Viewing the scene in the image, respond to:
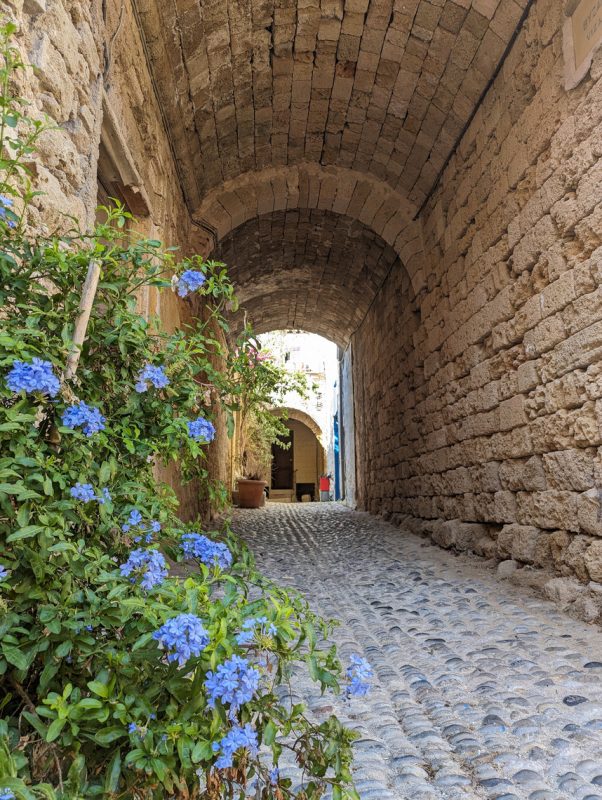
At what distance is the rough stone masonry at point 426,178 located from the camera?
289 centimetres

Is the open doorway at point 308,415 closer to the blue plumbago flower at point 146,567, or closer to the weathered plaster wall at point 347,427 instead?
the weathered plaster wall at point 347,427

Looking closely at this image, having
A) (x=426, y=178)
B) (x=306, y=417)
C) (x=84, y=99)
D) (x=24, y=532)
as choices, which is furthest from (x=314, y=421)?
(x=24, y=532)

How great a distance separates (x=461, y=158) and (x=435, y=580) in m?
3.37

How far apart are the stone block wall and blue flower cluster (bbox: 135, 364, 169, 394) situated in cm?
220

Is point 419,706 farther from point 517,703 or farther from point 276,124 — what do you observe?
point 276,124

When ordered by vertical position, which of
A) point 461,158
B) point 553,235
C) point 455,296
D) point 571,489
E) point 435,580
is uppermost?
point 461,158

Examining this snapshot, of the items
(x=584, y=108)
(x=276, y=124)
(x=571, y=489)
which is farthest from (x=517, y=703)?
Answer: (x=276, y=124)

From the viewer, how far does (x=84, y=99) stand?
2.59 meters

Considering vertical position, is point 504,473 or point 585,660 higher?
point 504,473

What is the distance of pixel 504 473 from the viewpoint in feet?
13.2

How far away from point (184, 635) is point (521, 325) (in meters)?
3.27

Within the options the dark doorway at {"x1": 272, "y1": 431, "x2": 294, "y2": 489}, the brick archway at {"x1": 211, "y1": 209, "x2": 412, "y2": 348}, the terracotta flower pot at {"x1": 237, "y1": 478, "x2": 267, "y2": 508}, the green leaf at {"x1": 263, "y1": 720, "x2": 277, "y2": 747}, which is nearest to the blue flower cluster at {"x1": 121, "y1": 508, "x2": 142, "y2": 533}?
the green leaf at {"x1": 263, "y1": 720, "x2": 277, "y2": 747}

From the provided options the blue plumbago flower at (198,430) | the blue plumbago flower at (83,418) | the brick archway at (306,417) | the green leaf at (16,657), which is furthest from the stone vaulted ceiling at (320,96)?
the brick archway at (306,417)

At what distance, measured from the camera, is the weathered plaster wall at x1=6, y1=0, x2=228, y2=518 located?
2057 mm
